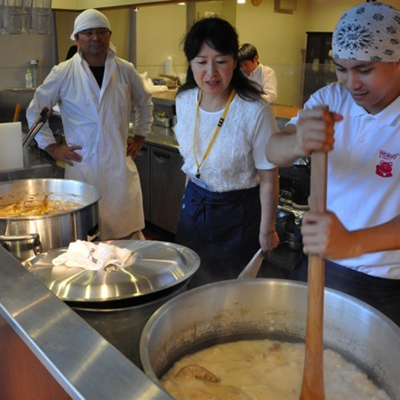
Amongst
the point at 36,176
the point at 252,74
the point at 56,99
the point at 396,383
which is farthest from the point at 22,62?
the point at 396,383

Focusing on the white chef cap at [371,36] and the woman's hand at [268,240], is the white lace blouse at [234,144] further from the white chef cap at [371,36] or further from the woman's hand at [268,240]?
the white chef cap at [371,36]

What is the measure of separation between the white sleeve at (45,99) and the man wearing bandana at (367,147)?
1.99 metres

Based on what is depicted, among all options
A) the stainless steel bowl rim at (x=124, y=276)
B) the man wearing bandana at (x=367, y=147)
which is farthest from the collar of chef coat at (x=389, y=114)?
the stainless steel bowl rim at (x=124, y=276)

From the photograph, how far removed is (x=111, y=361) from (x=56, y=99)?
2.63 meters

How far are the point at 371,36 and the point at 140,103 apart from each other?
231 centimetres

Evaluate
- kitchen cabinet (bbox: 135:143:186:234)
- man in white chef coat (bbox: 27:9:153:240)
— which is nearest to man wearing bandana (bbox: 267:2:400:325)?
man in white chef coat (bbox: 27:9:153:240)

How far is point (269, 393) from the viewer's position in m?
1.12

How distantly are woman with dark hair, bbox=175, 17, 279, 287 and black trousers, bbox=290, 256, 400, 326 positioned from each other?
0.45 metres

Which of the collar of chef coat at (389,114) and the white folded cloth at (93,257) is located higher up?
the collar of chef coat at (389,114)

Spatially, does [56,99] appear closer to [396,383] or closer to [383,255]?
[383,255]

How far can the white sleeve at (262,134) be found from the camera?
199 cm

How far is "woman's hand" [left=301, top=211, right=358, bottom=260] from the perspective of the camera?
925 millimetres

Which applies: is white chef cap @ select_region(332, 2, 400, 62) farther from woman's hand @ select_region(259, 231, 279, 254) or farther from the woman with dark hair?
woman's hand @ select_region(259, 231, 279, 254)

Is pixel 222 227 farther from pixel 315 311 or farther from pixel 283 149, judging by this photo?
pixel 315 311
